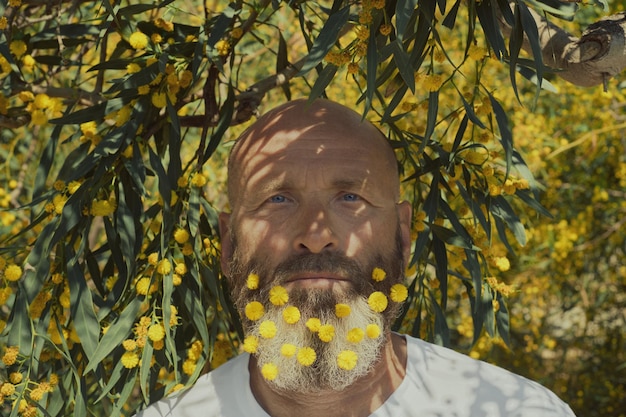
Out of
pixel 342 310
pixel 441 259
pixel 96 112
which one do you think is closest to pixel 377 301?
pixel 342 310

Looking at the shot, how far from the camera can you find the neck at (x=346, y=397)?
5.98ft

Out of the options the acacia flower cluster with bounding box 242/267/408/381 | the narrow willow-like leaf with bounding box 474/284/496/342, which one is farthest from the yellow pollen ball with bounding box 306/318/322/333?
the narrow willow-like leaf with bounding box 474/284/496/342

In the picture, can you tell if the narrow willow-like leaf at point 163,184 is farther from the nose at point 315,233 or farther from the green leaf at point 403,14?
the green leaf at point 403,14

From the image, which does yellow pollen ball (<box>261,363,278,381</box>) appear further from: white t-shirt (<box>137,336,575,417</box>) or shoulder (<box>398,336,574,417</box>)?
shoulder (<box>398,336,574,417</box>)

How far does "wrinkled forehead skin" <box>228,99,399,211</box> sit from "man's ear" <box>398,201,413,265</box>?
0.18ft

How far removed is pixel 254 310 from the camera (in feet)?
5.52

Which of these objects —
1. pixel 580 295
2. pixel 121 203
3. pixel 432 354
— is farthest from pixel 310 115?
pixel 580 295

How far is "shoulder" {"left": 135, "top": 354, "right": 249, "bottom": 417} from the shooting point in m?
1.86

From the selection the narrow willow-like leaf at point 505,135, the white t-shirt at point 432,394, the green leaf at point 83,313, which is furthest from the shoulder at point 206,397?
the narrow willow-like leaf at point 505,135

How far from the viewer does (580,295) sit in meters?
4.45

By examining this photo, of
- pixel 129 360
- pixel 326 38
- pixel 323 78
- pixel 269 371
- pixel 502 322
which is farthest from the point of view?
pixel 502 322

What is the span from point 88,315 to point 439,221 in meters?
0.93

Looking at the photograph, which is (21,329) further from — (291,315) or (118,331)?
(291,315)

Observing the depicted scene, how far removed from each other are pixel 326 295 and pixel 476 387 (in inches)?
14.8
